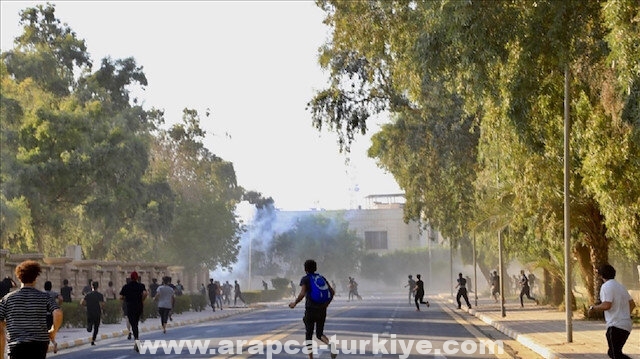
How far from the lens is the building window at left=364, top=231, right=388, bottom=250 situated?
153 m

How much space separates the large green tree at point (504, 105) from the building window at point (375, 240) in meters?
101

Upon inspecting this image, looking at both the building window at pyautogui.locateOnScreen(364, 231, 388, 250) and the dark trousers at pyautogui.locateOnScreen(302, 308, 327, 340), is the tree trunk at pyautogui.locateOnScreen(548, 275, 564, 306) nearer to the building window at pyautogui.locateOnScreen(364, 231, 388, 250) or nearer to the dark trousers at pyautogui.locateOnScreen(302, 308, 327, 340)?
the dark trousers at pyautogui.locateOnScreen(302, 308, 327, 340)

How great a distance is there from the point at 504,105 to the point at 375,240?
13307 centimetres

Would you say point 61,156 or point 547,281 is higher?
point 61,156

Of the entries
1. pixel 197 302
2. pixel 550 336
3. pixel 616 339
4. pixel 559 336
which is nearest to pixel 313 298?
pixel 616 339

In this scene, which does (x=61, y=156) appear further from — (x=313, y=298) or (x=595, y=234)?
(x=313, y=298)

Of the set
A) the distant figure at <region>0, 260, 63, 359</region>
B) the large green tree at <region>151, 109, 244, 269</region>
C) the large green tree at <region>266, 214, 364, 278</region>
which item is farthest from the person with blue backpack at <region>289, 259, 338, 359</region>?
the large green tree at <region>266, 214, 364, 278</region>

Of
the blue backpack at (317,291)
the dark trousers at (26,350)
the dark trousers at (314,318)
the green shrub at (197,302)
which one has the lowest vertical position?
the green shrub at (197,302)

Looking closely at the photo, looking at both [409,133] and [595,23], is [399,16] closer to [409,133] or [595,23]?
[595,23]

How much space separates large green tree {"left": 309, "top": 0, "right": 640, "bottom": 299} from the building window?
3992 inches

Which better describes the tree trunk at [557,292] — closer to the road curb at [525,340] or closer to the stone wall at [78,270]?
the road curb at [525,340]

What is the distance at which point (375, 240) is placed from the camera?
154 metres

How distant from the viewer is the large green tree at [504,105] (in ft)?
64.0

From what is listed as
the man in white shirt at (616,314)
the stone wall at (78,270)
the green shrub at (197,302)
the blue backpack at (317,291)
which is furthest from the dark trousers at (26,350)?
the green shrub at (197,302)
